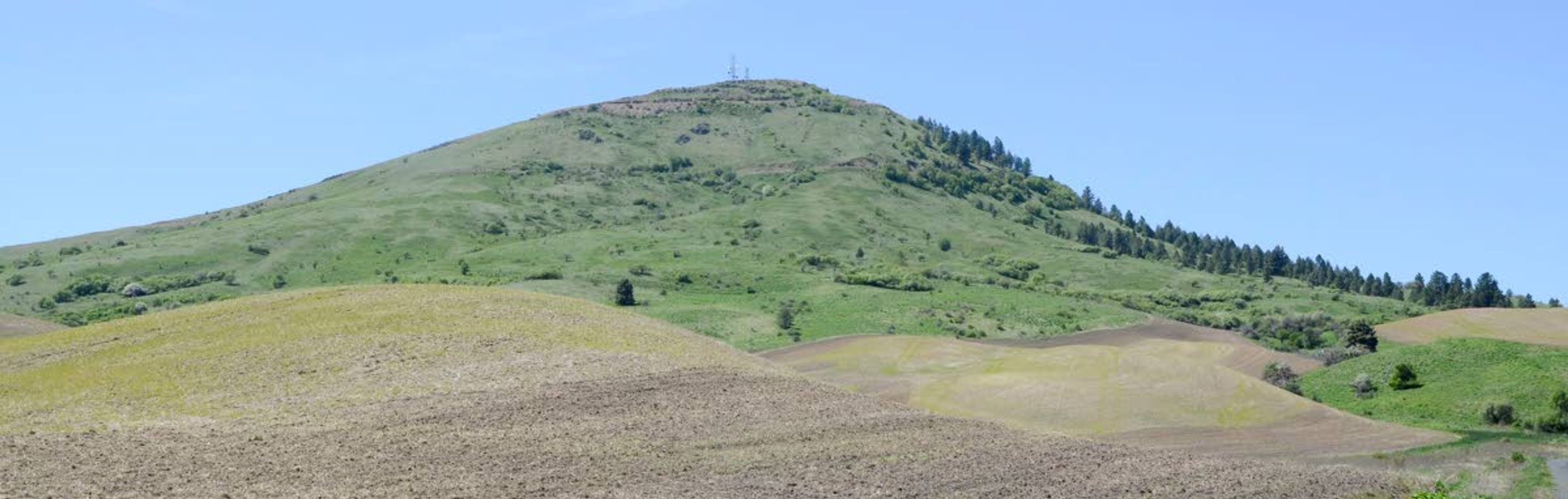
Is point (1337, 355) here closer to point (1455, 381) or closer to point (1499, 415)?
point (1455, 381)

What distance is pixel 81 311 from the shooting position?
19025 centimetres

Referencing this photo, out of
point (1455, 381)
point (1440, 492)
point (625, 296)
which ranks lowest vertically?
point (1440, 492)

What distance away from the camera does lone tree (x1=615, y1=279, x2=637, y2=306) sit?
557ft

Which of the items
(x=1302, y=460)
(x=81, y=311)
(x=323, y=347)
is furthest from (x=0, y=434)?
(x=81, y=311)

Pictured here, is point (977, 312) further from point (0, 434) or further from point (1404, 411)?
point (0, 434)

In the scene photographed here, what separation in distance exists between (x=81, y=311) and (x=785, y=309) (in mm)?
92164

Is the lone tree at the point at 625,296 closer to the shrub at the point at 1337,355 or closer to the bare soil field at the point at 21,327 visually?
the bare soil field at the point at 21,327

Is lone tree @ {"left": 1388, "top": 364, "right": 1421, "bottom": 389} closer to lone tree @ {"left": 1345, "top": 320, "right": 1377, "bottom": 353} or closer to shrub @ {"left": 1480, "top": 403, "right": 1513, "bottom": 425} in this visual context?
shrub @ {"left": 1480, "top": 403, "right": 1513, "bottom": 425}

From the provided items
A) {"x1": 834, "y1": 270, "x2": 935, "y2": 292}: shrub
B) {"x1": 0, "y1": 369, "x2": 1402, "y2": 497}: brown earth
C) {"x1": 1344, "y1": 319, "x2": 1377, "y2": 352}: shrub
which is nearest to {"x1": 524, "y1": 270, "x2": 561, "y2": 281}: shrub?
{"x1": 834, "y1": 270, "x2": 935, "y2": 292}: shrub

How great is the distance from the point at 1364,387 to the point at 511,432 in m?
72.4

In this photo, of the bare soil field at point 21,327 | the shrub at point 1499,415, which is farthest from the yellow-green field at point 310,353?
the shrub at point 1499,415

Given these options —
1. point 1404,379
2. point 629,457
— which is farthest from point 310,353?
point 1404,379

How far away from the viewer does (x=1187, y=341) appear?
152125 mm

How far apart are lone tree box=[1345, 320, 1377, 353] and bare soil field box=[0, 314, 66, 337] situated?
11146cm
